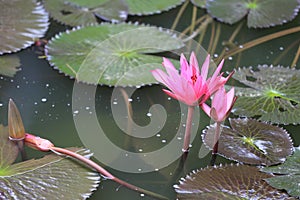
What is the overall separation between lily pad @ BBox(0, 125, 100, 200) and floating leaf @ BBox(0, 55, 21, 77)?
A: 33cm

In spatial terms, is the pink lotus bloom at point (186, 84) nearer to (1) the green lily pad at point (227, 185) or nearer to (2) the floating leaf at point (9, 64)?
(1) the green lily pad at point (227, 185)

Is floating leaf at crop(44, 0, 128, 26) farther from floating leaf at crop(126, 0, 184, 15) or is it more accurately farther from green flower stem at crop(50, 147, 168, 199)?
green flower stem at crop(50, 147, 168, 199)

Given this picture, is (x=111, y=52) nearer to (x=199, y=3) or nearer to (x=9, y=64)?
(x=9, y=64)

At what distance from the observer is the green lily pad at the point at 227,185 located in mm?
1202

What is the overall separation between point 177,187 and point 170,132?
7.9 inches

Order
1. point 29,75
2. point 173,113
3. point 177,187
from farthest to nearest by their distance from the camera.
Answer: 1. point 29,75
2. point 173,113
3. point 177,187

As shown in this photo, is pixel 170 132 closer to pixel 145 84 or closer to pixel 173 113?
pixel 173 113

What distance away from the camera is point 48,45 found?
1676 mm

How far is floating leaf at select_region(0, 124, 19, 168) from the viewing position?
1243 mm

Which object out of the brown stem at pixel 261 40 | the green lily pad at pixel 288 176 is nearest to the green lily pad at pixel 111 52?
the brown stem at pixel 261 40

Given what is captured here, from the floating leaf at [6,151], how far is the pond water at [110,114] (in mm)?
42

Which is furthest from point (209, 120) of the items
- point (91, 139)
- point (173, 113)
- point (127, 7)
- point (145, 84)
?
point (127, 7)

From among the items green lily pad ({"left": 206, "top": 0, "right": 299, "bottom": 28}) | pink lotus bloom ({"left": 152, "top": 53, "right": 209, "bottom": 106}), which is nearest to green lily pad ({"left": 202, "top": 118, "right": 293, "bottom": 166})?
pink lotus bloom ({"left": 152, "top": 53, "right": 209, "bottom": 106})

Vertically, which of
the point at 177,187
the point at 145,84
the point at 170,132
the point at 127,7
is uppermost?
the point at 127,7
